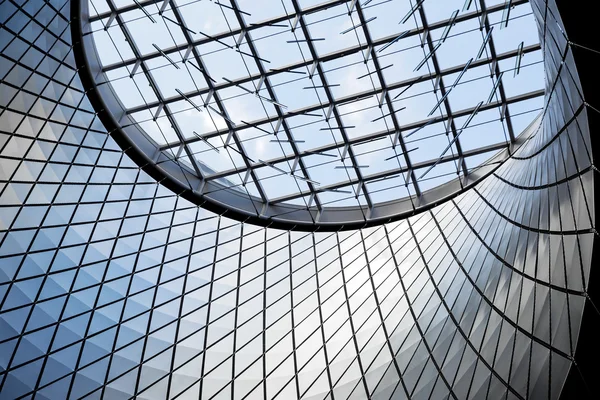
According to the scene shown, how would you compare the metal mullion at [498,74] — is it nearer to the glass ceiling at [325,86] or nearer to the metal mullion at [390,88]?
the glass ceiling at [325,86]

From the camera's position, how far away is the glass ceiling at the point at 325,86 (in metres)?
31.6

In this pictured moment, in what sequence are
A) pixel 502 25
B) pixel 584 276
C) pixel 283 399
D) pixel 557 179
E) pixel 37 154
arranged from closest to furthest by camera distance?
pixel 584 276 → pixel 557 179 → pixel 502 25 → pixel 37 154 → pixel 283 399

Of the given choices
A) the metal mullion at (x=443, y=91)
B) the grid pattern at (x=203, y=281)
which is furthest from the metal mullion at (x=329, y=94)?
the metal mullion at (x=443, y=91)

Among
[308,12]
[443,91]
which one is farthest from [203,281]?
[443,91]

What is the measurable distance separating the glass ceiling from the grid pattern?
7.20 ft

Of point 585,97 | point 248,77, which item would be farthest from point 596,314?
point 248,77

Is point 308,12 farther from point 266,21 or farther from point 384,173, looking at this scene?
point 384,173

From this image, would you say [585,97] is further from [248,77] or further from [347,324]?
[347,324]

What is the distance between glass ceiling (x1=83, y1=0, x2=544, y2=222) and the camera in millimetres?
31609

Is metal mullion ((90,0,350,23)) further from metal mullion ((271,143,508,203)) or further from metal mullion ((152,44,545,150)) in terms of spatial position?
metal mullion ((271,143,508,203))

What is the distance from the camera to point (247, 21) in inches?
1262

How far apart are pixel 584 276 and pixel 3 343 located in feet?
90.4

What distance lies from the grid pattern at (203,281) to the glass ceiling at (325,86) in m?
2.20

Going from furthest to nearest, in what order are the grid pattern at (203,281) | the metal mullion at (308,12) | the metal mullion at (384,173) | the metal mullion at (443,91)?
1. the metal mullion at (384,173)
2. the metal mullion at (443,91)
3. the grid pattern at (203,281)
4. the metal mullion at (308,12)
